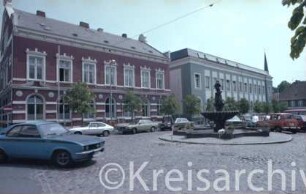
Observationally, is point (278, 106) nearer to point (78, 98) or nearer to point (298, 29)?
point (78, 98)

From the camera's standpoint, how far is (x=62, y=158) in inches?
419

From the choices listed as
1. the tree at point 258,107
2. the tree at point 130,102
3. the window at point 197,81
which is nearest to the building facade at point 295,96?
the tree at point 258,107

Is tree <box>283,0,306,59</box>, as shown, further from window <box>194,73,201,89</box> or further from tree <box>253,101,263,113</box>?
tree <box>253,101,263,113</box>

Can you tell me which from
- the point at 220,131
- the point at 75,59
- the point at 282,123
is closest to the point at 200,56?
the point at 75,59

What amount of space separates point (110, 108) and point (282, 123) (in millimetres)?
21161

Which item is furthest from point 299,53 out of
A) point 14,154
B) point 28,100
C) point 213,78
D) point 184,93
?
point 213,78

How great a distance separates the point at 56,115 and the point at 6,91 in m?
6.90

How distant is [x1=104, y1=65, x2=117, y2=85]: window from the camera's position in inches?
1574

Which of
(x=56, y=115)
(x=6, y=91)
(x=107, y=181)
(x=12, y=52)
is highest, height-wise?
(x=12, y=52)

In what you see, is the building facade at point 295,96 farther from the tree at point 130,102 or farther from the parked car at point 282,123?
the tree at point 130,102

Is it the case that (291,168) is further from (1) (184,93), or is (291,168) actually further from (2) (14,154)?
(1) (184,93)

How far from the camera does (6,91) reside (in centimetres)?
3469

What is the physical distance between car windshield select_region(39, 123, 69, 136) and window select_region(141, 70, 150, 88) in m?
32.7

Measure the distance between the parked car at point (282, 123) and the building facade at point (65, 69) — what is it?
1870 cm
